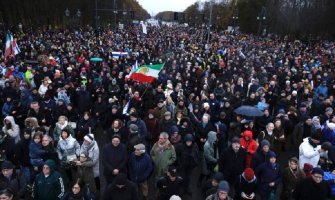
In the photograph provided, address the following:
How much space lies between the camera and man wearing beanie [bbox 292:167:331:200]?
226 inches

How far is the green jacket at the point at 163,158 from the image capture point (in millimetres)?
6738

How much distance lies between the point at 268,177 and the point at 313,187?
0.77 metres

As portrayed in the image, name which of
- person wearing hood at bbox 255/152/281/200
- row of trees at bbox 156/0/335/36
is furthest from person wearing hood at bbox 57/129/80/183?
row of trees at bbox 156/0/335/36

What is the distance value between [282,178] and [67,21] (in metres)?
58.4

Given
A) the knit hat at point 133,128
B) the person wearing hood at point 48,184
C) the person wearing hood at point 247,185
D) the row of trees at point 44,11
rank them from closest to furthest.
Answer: the person wearing hood at point 48,184 → the person wearing hood at point 247,185 → the knit hat at point 133,128 → the row of trees at point 44,11

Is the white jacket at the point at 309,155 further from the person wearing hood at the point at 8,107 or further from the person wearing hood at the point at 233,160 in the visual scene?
the person wearing hood at the point at 8,107

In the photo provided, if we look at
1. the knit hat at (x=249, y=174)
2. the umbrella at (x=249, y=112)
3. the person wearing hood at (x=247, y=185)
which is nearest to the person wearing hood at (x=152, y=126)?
the umbrella at (x=249, y=112)

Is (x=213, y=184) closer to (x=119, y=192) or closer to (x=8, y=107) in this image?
(x=119, y=192)

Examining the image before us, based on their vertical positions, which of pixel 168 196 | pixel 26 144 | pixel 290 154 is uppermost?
pixel 26 144

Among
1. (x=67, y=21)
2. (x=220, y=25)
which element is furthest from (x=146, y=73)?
(x=220, y=25)

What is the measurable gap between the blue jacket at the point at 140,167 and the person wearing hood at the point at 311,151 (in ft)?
10.2

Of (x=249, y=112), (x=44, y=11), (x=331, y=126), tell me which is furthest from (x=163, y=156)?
(x=44, y=11)

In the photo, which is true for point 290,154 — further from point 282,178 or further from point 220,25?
point 220,25

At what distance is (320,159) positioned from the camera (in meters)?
7.11
